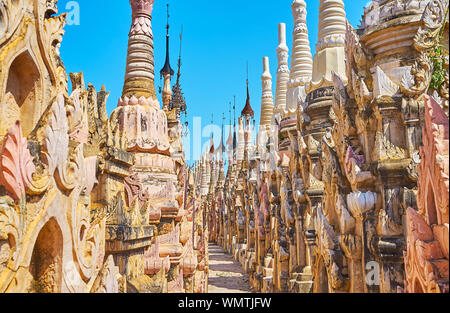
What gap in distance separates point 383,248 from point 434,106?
12.5ft

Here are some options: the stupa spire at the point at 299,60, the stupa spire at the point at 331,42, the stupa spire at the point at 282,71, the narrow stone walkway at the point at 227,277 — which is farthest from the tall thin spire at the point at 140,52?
the narrow stone walkway at the point at 227,277

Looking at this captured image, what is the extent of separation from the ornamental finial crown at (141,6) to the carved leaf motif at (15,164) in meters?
6.91

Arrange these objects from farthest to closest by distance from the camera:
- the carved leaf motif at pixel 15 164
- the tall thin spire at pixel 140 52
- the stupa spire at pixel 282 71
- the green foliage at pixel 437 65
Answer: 1. the stupa spire at pixel 282 71
2. the tall thin spire at pixel 140 52
3. the green foliage at pixel 437 65
4. the carved leaf motif at pixel 15 164

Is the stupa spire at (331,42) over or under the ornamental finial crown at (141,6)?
over

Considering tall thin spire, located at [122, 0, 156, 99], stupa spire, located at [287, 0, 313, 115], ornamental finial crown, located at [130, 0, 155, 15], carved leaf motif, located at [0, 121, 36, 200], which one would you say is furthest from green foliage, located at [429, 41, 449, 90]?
stupa spire, located at [287, 0, 313, 115]

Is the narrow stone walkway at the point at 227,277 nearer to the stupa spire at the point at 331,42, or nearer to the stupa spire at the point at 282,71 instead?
the stupa spire at the point at 282,71

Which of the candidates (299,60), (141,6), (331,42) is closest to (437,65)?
(141,6)

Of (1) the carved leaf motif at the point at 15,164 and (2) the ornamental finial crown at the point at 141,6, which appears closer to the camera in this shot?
(1) the carved leaf motif at the point at 15,164

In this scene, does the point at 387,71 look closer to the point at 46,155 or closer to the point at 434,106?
the point at 434,106

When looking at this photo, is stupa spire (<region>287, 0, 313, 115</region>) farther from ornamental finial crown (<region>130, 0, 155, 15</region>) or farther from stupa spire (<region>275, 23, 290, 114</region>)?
ornamental finial crown (<region>130, 0, 155, 15</region>)

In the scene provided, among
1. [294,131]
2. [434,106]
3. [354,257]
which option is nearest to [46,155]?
[434,106]

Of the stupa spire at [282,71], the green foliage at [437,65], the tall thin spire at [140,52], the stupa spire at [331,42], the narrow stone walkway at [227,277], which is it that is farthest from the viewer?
the narrow stone walkway at [227,277]

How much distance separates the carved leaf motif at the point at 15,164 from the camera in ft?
10.1

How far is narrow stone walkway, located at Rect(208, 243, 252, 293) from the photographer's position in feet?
73.9
